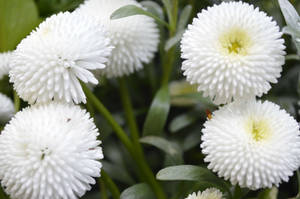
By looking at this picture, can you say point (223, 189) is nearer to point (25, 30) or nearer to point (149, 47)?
point (149, 47)

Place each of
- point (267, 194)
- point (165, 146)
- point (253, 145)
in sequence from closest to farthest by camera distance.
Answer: point (253, 145) < point (267, 194) < point (165, 146)

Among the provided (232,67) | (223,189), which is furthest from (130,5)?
(223,189)

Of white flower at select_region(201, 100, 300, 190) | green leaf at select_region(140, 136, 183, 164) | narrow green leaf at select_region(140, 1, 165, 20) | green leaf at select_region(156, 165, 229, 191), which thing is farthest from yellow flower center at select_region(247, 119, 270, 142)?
narrow green leaf at select_region(140, 1, 165, 20)

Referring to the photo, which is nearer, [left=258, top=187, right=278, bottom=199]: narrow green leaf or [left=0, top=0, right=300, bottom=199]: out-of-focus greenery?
[left=258, top=187, right=278, bottom=199]: narrow green leaf

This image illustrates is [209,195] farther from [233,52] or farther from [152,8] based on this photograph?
[152,8]

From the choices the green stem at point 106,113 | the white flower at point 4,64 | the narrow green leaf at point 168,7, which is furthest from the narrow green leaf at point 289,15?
the white flower at point 4,64

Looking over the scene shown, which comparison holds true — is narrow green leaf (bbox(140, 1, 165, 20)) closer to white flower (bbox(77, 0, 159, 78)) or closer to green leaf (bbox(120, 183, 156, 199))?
white flower (bbox(77, 0, 159, 78))

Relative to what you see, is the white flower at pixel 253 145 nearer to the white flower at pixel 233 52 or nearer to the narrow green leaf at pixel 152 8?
the white flower at pixel 233 52

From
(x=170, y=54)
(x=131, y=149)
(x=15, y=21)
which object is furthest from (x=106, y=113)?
(x=15, y=21)
